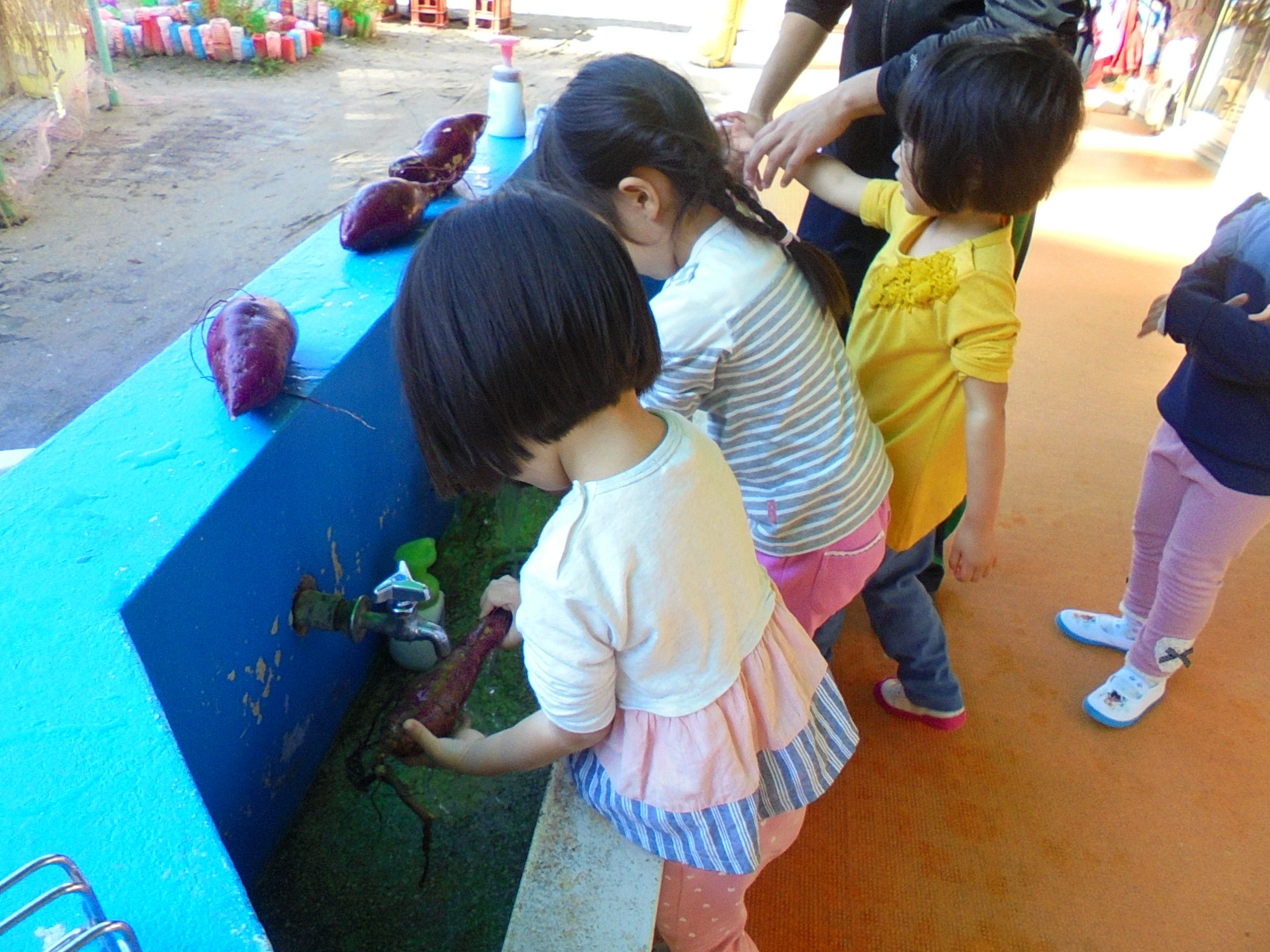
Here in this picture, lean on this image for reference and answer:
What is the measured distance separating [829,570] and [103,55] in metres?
4.63

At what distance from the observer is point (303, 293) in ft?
4.87

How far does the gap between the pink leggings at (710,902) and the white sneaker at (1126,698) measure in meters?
1.13

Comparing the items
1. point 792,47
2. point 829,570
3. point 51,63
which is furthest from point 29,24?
point 829,570

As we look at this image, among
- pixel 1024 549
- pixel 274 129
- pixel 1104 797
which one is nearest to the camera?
pixel 1104 797

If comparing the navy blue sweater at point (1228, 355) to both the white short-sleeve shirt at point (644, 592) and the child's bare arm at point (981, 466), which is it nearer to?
the child's bare arm at point (981, 466)

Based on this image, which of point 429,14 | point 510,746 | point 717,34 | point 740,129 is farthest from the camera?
point 429,14

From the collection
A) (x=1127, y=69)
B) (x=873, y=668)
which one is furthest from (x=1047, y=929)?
(x=1127, y=69)

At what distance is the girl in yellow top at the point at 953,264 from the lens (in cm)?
121

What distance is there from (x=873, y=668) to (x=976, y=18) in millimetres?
1349

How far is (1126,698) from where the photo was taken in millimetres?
1911

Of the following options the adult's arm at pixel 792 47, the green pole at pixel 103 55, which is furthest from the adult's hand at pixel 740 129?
the green pole at pixel 103 55

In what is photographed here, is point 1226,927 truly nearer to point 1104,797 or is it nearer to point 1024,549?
point 1104,797

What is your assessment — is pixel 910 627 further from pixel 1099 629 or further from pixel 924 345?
pixel 1099 629

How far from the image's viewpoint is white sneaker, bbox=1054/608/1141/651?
6.86 feet
